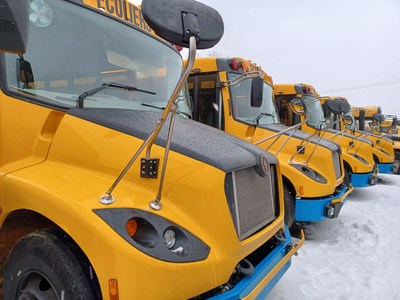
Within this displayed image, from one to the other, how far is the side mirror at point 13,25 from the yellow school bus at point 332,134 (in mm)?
6252

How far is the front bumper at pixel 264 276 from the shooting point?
1824mm

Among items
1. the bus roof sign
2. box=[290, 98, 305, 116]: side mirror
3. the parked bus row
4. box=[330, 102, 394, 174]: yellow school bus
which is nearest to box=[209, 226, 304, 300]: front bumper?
the parked bus row

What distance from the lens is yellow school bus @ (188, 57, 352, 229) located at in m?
4.56

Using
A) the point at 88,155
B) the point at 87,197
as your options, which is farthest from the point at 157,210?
the point at 88,155

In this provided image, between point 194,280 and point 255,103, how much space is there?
3.12m

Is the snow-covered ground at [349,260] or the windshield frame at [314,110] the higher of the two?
the windshield frame at [314,110]

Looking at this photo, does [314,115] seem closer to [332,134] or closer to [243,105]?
[332,134]

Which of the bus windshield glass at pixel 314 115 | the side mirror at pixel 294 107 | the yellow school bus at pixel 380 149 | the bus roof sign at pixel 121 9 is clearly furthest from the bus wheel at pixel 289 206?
the yellow school bus at pixel 380 149

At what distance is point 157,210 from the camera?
1.77 metres

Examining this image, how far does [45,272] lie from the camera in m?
1.74

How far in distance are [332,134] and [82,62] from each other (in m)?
7.00

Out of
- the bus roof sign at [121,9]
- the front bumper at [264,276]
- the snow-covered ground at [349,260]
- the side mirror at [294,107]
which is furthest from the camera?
the side mirror at [294,107]

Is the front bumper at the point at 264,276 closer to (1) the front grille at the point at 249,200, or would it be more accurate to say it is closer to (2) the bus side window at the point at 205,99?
(1) the front grille at the point at 249,200

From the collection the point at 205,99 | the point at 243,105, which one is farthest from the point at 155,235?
the point at 205,99
